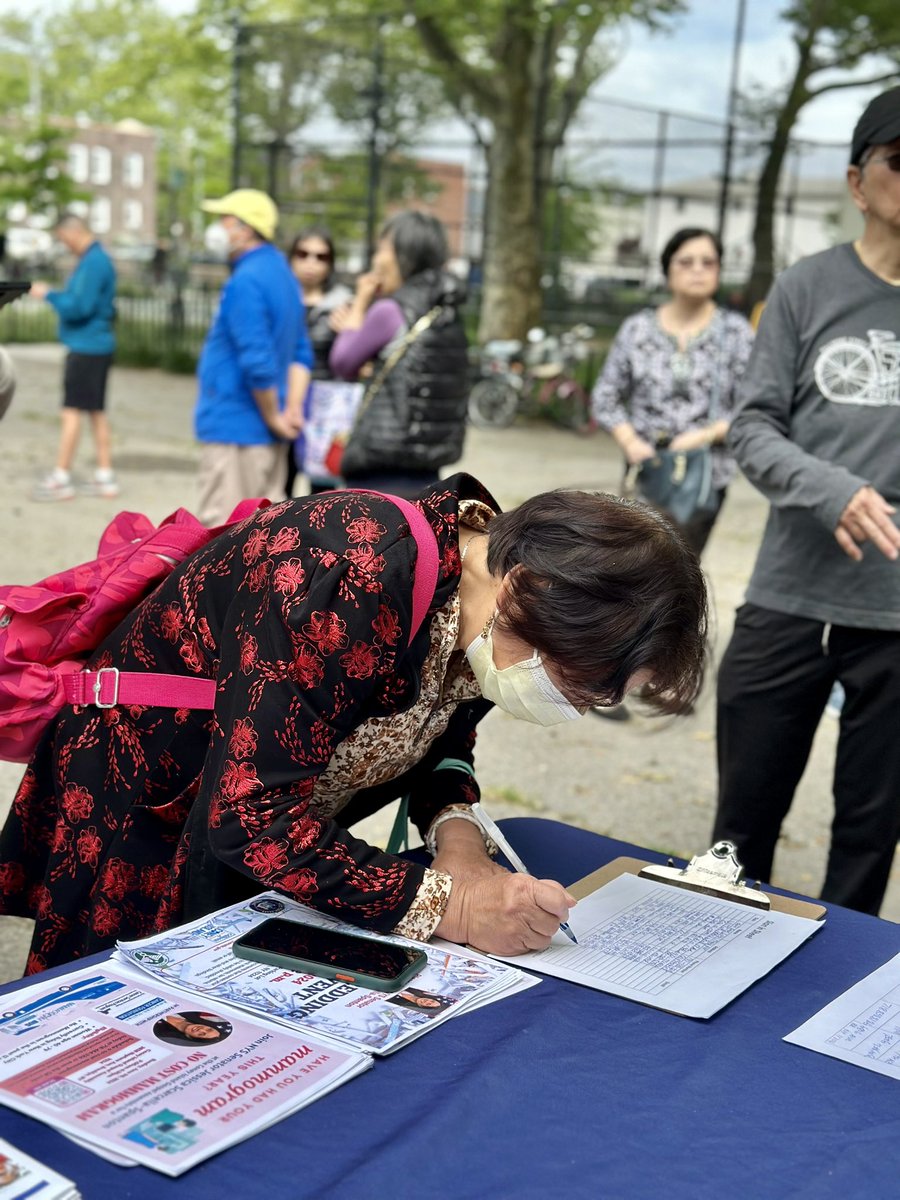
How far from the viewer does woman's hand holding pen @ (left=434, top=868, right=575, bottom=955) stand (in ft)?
5.96

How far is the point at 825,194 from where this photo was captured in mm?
14391

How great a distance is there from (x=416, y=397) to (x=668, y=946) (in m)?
3.69

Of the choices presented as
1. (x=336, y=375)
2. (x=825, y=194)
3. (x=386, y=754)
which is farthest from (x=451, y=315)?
(x=825, y=194)

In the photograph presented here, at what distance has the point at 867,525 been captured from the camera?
2.70m

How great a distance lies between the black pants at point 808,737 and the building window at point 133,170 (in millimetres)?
80665

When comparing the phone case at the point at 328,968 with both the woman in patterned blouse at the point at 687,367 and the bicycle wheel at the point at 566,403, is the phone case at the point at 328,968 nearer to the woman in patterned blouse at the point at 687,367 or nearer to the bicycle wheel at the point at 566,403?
the woman in patterned blouse at the point at 687,367

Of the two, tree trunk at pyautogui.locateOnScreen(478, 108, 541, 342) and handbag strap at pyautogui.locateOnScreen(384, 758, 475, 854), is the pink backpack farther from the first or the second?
tree trunk at pyautogui.locateOnScreen(478, 108, 541, 342)

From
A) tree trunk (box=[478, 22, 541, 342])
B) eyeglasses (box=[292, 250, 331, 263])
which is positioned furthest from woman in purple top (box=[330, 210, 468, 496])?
tree trunk (box=[478, 22, 541, 342])

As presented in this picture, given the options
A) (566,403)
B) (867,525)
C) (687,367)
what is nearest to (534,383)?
(566,403)

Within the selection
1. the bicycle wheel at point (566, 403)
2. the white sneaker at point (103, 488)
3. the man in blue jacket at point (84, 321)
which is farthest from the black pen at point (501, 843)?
the bicycle wheel at point (566, 403)

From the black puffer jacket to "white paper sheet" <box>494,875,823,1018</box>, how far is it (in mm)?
3418

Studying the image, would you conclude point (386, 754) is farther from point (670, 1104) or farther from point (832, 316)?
point (832, 316)

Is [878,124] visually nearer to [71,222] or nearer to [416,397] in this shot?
[416,397]

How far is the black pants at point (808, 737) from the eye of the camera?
2.93 metres
